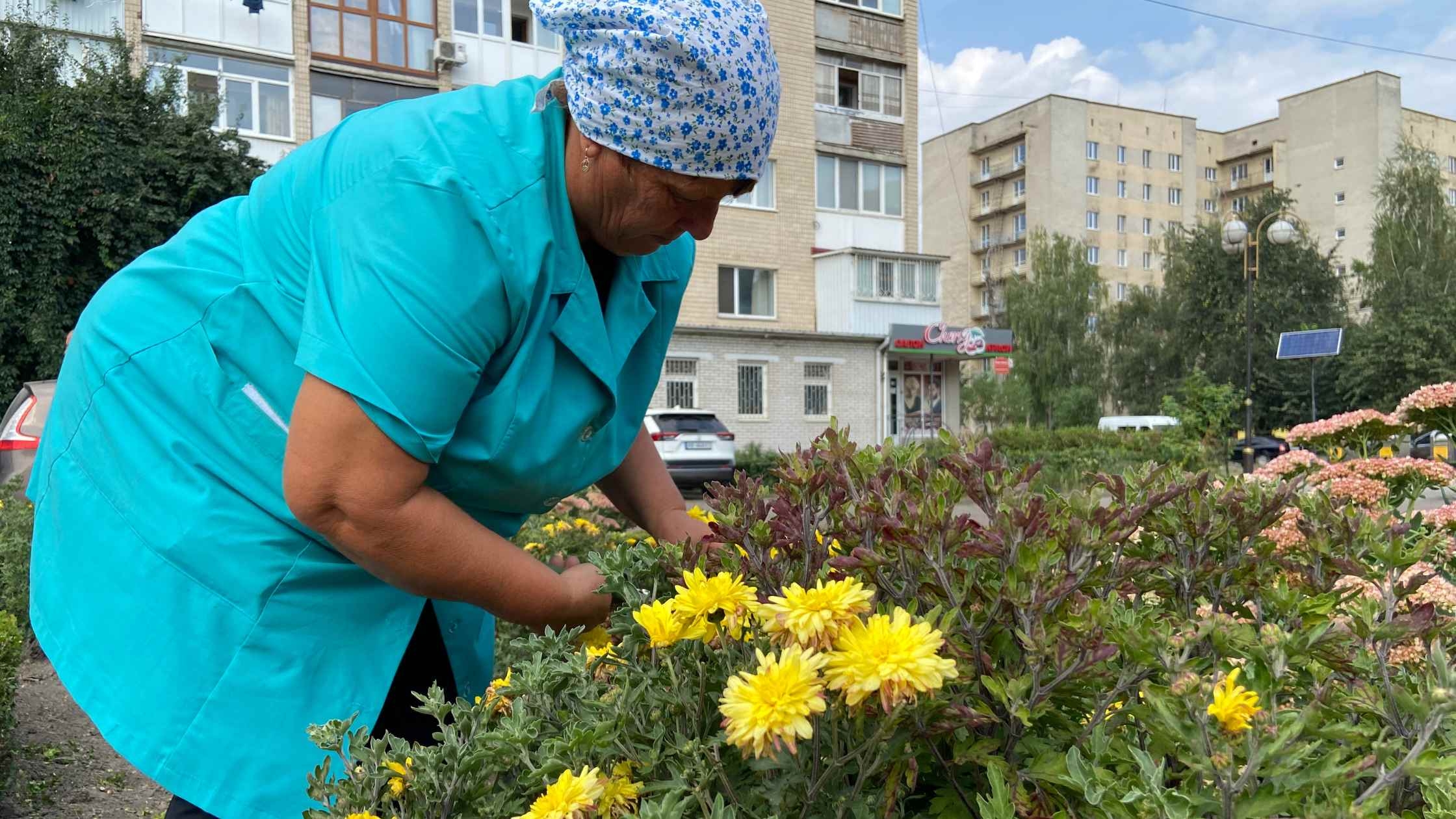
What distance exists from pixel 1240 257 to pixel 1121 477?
44255 mm

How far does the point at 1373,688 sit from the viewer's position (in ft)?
3.52

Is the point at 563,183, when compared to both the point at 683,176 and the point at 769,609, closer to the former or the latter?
the point at 683,176

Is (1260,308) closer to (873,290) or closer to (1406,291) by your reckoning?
(1406,291)

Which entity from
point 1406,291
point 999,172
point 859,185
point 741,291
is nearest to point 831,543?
point 741,291

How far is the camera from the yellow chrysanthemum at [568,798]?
976 millimetres

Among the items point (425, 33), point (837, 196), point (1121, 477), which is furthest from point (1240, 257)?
point (1121, 477)

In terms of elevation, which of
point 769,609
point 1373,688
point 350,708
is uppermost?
point 769,609

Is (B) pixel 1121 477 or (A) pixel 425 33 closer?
(B) pixel 1121 477

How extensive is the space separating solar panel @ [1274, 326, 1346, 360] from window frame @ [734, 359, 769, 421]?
15.5 m

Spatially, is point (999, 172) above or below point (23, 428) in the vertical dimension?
above

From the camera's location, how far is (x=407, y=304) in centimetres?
120

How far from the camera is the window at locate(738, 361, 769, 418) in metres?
26.4

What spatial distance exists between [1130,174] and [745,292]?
4319 centimetres

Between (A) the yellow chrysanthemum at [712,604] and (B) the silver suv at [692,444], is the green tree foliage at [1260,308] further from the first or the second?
(A) the yellow chrysanthemum at [712,604]
